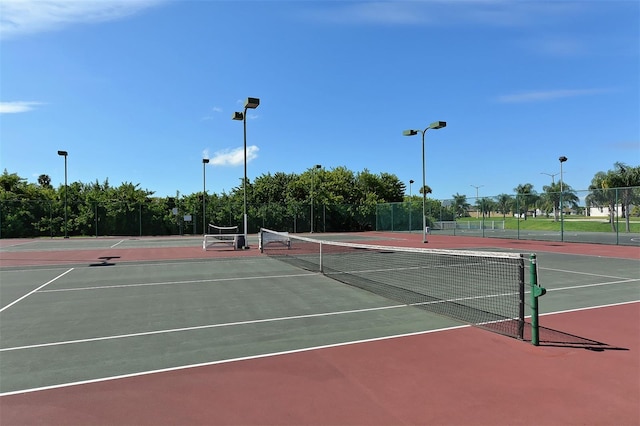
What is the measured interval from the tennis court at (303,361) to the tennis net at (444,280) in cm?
53

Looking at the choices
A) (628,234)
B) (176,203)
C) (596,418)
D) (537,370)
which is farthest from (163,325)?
(176,203)

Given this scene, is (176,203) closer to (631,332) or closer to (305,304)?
(305,304)

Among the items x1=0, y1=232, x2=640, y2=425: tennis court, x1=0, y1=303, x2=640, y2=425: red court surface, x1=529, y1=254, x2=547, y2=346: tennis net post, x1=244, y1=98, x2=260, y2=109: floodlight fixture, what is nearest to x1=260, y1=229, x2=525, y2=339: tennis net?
x1=529, y1=254, x2=547, y2=346: tennis net post

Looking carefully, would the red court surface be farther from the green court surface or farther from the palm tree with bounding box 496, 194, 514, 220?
the palm tree with bounding box 496, 194, 514, 220

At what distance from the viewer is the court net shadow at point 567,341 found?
17.3 feet

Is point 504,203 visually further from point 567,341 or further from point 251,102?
point 567,341

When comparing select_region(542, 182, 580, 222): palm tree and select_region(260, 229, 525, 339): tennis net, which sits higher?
select_region(542, 182, 580, 222): palm tree

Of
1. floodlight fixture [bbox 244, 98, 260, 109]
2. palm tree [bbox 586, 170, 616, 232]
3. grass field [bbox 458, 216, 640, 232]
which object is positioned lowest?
grass field [bbox 458, 216, 640, 232]

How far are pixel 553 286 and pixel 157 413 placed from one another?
936 centimetres

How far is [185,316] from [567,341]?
589 cm

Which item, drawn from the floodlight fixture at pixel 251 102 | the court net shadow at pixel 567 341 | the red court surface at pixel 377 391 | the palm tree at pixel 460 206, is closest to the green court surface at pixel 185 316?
the red court surface at pixel 377 391

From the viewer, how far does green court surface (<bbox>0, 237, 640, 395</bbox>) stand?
4980 mm

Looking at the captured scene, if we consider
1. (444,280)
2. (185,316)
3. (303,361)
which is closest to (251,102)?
Answer: (444,280)

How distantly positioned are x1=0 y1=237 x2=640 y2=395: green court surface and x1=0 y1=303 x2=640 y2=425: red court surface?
484mm
